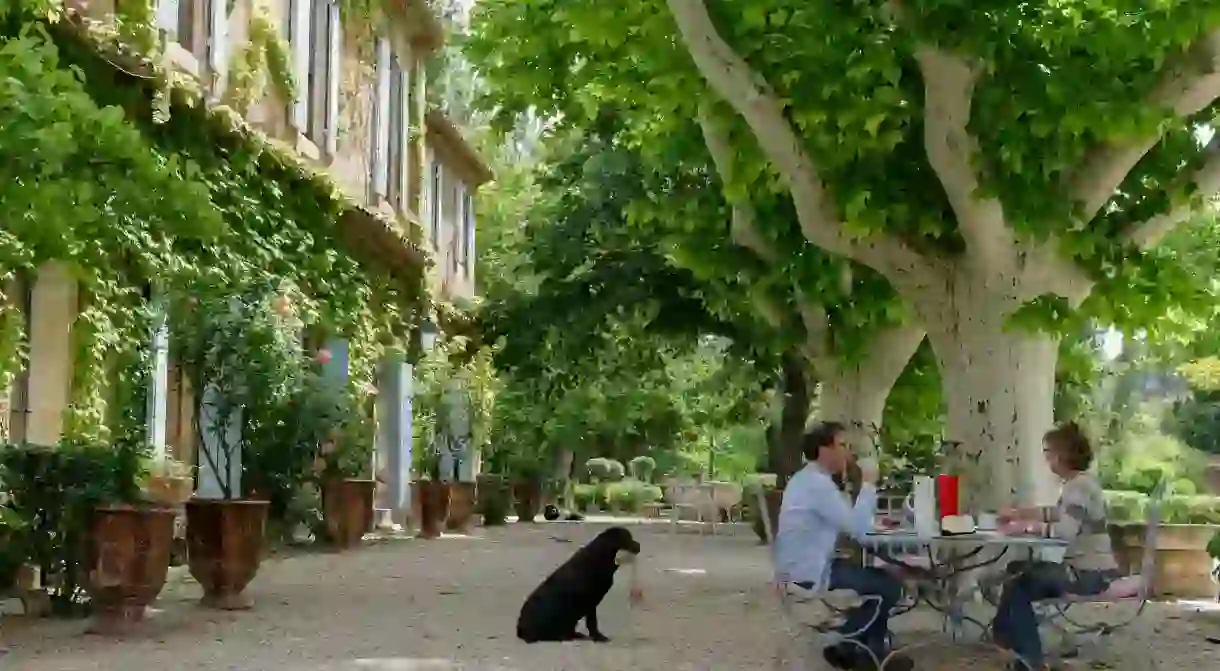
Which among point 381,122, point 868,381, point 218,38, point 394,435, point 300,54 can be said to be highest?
point 381,122

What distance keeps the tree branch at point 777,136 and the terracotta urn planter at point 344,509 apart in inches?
325

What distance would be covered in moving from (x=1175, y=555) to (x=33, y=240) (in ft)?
34.7

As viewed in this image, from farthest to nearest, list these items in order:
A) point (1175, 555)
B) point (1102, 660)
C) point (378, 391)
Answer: point (378, 391) < point (1175, 555) < point (1102, 660)

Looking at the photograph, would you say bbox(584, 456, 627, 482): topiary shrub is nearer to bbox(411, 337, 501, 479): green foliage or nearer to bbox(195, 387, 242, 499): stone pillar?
bbox(411, 337, 501, 479): green foliage

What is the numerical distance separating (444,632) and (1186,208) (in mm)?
5857

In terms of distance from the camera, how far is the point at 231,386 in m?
12.3

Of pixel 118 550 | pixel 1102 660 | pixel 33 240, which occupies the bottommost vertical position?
pixel 1102 660

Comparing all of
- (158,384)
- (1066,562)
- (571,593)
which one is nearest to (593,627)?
(571,593)

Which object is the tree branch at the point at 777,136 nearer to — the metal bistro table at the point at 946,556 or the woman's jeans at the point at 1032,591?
the metal bistro table at the point at 946,556

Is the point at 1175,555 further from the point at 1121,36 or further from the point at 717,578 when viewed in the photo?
the point at 1121,36

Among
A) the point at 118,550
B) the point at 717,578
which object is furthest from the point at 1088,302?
the point at 118,550

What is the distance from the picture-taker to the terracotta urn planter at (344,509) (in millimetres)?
17453

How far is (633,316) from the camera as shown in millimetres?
21672

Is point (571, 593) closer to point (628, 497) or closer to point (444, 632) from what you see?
point (444, 632)
